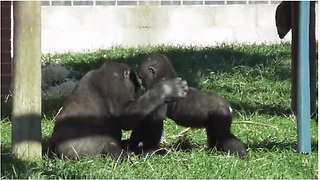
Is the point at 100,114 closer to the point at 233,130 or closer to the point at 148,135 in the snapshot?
the point at 148,135

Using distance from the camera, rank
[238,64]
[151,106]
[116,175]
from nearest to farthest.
Answer: 1. [116,175]
2. [151,106]
3. [238,64]

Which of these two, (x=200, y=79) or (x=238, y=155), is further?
(x=200, y=79)

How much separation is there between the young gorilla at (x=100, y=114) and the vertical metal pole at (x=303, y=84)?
74 cm

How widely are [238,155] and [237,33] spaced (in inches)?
229

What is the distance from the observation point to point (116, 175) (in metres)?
4.58

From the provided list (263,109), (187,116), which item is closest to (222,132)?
(187,116)

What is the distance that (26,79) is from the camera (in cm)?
486

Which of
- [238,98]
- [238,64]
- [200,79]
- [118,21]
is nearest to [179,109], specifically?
[238,98]

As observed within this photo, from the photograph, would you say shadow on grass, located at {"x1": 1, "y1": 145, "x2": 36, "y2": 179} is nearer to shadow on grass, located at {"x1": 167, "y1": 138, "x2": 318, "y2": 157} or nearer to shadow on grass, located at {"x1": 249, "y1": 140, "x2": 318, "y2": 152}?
shadow on grass, located at {"x1": 167, "y1": 138, "x2": 318, "y2": 157}

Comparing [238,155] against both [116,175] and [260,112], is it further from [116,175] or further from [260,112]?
[260,112]

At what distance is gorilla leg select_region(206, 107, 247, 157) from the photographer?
5305mm

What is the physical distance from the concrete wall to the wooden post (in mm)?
5739

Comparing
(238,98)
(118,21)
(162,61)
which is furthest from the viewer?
(118,21)

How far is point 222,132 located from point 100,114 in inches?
31.0
